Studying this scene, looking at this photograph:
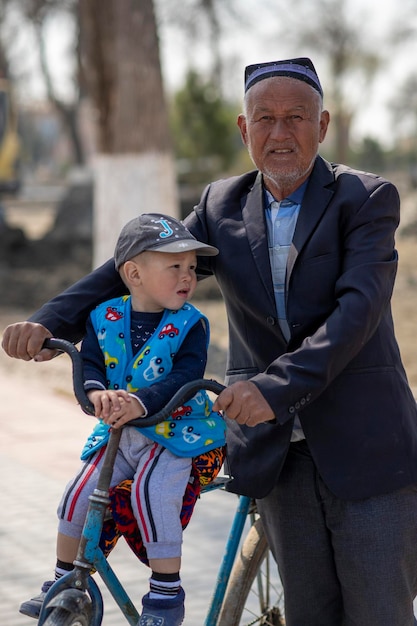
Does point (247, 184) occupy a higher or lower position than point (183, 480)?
higher

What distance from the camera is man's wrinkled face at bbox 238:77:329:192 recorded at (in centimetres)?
265

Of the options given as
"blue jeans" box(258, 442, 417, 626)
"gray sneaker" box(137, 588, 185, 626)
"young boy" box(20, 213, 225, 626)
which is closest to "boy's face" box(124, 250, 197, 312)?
"young boy" box(20, 213, 225, 626)

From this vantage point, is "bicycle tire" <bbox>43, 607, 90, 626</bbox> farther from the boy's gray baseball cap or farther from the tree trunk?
the tree trunk

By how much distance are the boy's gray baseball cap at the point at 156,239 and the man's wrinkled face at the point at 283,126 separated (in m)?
0.27

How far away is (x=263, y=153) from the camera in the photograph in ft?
8.86

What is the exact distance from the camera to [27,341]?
Result: 9.09ft

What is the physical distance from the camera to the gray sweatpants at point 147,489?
2.55m

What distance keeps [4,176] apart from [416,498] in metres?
19.2

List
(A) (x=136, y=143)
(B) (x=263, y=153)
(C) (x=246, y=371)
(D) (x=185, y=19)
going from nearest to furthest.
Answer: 1. (B) (x=263, y=153)
2. (C) (x=246, y=371)
3. (A) (x=136, y=143)
4. (D) (x=185, y=19)

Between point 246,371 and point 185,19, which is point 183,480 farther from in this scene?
point 185,19

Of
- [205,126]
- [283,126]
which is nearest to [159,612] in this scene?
[283,126]

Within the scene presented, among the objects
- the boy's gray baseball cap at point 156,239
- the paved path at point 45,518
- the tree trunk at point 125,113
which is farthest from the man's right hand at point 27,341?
the tree trunk at point 125,113

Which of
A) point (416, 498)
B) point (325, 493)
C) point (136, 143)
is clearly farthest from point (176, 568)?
point (136, 143)

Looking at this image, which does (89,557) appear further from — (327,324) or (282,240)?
(282,240)
